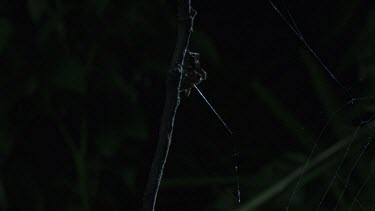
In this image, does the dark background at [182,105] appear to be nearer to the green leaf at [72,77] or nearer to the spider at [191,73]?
the green leaf at [72,77]

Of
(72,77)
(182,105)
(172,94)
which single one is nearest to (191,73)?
(172,94)

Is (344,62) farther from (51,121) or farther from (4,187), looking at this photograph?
(4,187)

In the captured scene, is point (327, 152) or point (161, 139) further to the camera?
point (327, 152)

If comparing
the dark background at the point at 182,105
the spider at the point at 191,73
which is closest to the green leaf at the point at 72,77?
the dark background at the point at 182,105

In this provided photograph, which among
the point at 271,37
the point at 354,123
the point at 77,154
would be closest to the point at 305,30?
the point at 271,37

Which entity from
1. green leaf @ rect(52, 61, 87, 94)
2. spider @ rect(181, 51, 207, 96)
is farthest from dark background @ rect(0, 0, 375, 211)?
spider @ rect(181, 51, 207, 96)

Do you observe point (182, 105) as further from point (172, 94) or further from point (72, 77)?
point (172, 94)

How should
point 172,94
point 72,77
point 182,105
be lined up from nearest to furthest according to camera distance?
point 172,94 < point 72,77 < point 182,105

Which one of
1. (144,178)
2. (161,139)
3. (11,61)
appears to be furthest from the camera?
(144,178)

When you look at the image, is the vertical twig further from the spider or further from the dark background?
the dark background
